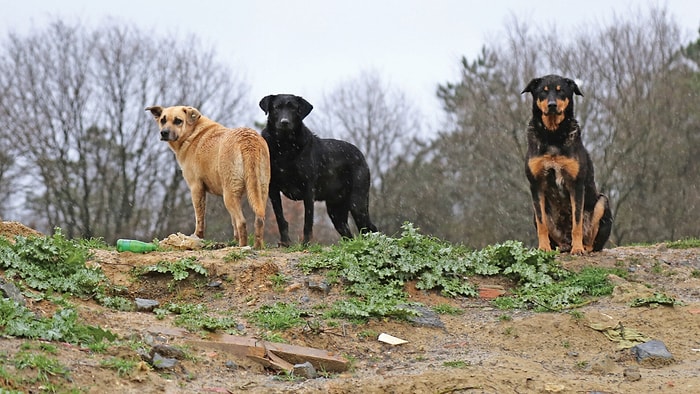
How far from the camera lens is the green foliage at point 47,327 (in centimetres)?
604

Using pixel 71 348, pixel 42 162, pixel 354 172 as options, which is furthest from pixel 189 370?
pixel 42 162

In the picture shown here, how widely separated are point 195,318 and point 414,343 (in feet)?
6.64

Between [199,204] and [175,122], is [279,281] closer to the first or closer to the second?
[199,204]

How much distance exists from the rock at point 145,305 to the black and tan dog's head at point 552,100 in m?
5.58

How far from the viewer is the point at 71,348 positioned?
6043 mm

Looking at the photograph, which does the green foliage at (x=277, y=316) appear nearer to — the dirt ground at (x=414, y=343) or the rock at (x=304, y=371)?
the dirt ground at (x=414, y=343)

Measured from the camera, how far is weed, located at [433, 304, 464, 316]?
328 inches

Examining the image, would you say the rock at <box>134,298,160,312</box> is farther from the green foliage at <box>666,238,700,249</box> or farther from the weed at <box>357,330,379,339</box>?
the green foliage at <box>666,238,700,249</box>

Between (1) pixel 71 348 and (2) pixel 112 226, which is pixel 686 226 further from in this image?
(1) pixel 71 348

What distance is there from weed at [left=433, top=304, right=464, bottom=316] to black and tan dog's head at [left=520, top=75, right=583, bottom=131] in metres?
3.39

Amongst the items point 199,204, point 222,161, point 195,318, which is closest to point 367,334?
point 195,318

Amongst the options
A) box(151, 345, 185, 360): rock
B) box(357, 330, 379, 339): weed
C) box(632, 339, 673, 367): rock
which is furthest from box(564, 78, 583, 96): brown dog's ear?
box(151, 345, 185, 360): rock

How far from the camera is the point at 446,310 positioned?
8.36m

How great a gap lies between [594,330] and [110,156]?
2667 centimetres
